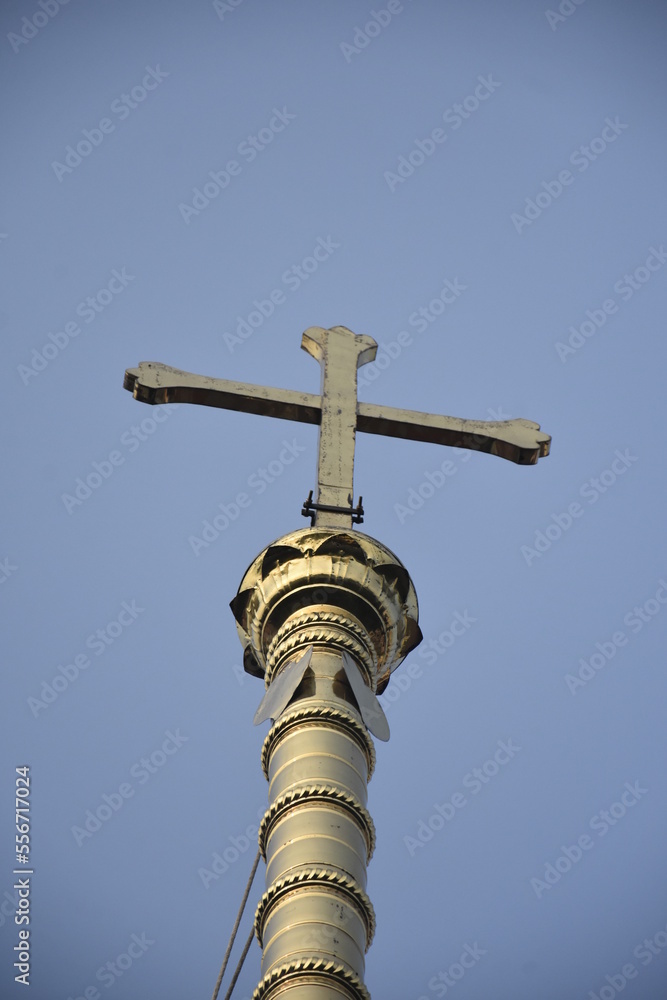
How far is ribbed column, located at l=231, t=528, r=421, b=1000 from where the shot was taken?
29.2 ft

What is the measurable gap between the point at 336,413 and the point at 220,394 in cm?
102

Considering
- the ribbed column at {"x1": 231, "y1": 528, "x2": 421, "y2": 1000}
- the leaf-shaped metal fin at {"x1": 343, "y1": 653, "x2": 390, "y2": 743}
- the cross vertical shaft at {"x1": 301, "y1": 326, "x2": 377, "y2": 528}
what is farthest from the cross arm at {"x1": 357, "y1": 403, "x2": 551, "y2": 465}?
the leaf-shaped metal fin at {"x1": 343, "y1": 653, "x2": 390, "y2": 743}

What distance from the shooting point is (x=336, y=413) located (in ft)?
41.7

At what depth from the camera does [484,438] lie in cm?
1335

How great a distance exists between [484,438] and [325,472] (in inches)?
76.9

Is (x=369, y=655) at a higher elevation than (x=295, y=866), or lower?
higher

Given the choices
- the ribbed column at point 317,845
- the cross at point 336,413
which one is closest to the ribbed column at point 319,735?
the ribbed column at point 317,845

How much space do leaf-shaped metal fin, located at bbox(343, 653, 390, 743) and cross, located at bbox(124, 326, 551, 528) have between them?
167 cm

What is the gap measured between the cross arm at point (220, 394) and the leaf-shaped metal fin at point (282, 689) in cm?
274

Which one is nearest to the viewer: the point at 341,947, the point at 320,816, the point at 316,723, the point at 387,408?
the point at 341,947

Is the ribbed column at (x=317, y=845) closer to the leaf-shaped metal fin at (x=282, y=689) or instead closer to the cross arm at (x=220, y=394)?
the leaf-shaped metal fin at (x=282, y=689)

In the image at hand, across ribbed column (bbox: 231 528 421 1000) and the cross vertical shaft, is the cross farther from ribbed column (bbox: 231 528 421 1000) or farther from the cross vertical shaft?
ribbed column (bbox: 231 528 421 1000)

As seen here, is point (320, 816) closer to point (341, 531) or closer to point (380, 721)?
point (380, 721)

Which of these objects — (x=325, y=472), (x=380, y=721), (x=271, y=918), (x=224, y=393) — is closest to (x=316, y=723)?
(x=380, y=721)
